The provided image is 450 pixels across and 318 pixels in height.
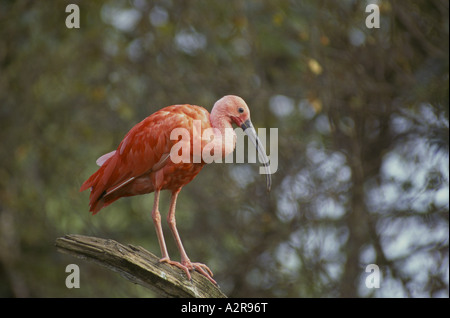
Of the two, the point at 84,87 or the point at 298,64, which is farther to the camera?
the point at 84,87

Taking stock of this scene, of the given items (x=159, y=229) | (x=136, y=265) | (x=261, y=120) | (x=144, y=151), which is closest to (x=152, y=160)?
(x=144, y=151)

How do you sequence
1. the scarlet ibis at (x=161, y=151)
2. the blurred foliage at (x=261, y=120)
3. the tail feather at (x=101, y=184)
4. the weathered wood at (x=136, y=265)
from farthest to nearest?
the blurred foliage at (x=261, y=120)
the tail feather at (x=101, y=184)
the scarlet ibis at (x=161, y=151)
the weathered wood at (x=136, y=265)

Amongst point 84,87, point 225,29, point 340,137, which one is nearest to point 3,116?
point 84,87

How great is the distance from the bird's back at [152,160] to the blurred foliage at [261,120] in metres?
4.89

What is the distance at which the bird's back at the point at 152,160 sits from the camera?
5.98m

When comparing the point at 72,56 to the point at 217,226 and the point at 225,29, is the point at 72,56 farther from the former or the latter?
the point at 217,226

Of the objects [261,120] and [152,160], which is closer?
[152,160]

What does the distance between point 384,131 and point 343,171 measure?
111cm

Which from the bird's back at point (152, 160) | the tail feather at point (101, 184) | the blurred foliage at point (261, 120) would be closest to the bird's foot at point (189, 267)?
the bird's back at point (152, 160)

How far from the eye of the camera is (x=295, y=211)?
11.9 meters

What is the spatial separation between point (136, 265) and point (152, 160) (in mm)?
942

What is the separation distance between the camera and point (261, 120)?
1277 centimetres

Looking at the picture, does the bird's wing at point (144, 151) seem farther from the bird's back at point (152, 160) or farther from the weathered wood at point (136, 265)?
→ the weathered wood at point (136, 265)

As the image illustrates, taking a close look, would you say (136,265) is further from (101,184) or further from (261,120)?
(261,120)
